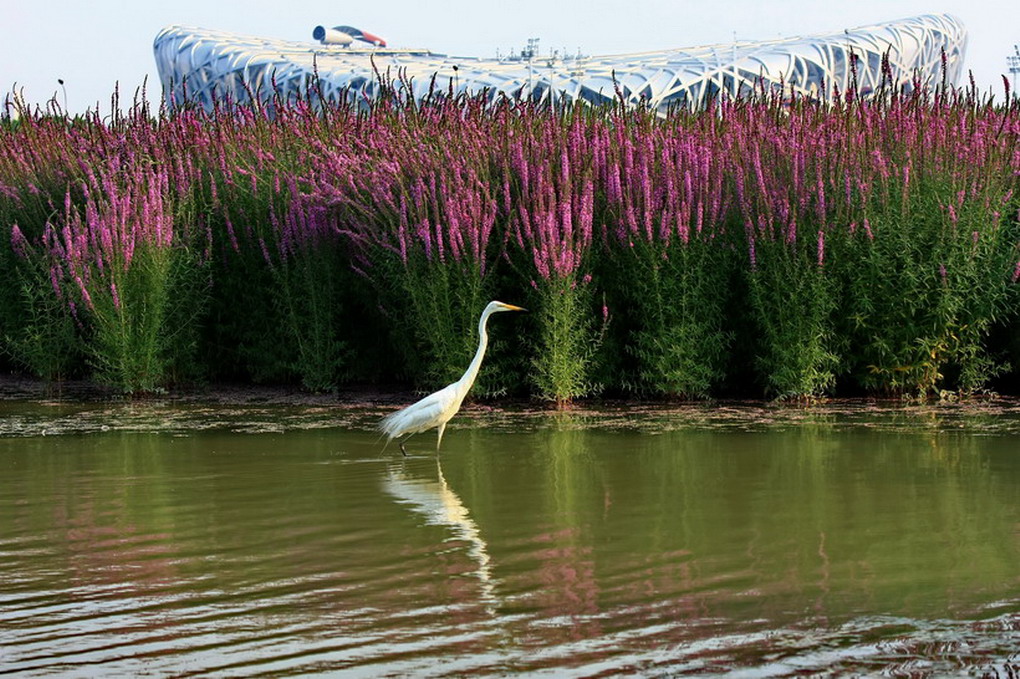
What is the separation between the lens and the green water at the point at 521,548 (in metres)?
4.39

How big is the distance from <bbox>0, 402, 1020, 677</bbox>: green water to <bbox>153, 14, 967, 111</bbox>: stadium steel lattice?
184ft

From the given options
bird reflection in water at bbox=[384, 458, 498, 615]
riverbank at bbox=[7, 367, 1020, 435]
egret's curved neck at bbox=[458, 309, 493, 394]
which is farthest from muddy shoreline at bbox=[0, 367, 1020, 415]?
bird reflection in water at bbox=[384, 458, 498, 615]

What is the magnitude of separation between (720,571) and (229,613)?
1.78m

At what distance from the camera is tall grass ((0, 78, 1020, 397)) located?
1012 cm

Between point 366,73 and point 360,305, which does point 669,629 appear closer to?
point 360,305

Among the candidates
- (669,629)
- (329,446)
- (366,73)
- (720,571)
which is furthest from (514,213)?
(366,73)

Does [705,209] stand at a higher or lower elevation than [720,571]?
higher

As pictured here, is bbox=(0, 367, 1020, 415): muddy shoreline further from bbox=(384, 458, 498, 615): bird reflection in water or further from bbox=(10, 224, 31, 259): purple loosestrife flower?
bbox=(384, 458, 498, 615): bird reflection in water

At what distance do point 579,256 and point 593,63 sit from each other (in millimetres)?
72292

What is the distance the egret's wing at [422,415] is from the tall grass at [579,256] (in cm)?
177

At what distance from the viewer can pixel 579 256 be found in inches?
398

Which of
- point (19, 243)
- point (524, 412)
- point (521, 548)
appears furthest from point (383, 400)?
point (521, 548)

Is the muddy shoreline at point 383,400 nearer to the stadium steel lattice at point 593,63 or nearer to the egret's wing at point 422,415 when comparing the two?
the egret's wing at point 422,415

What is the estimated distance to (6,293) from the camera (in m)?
12.5
